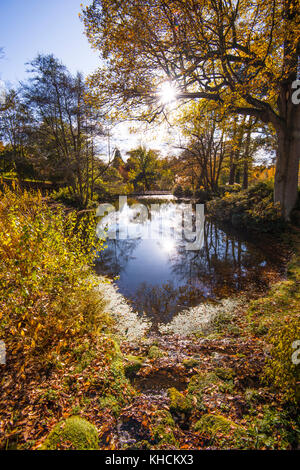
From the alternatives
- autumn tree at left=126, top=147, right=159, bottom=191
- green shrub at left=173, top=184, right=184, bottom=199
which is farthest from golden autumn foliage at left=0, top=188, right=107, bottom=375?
autumn tree at left=126, top=147, right=159, bottom=191

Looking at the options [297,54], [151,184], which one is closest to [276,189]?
[297,54]

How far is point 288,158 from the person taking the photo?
27.4 feet

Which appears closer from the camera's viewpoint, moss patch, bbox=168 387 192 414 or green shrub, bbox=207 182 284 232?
moss patch, bbox=168 387 192 414

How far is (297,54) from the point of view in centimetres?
631

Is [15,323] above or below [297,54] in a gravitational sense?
below

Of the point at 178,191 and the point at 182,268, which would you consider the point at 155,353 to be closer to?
the point at 182,268

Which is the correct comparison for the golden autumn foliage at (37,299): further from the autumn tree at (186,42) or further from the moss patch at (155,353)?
the autumn tree at (186,42)

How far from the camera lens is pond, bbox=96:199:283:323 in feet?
16.9

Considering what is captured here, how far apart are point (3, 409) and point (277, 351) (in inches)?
110

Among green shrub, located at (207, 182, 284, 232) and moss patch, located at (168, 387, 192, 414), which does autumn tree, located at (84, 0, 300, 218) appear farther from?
moss patch, located at (168, 387, 192, 414)

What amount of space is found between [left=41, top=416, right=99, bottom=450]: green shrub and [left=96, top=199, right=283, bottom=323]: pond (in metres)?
2.02

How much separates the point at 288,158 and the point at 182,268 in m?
6.33

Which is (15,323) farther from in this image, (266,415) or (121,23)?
(121,23)

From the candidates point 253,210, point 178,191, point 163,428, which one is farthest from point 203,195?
point 163,428
